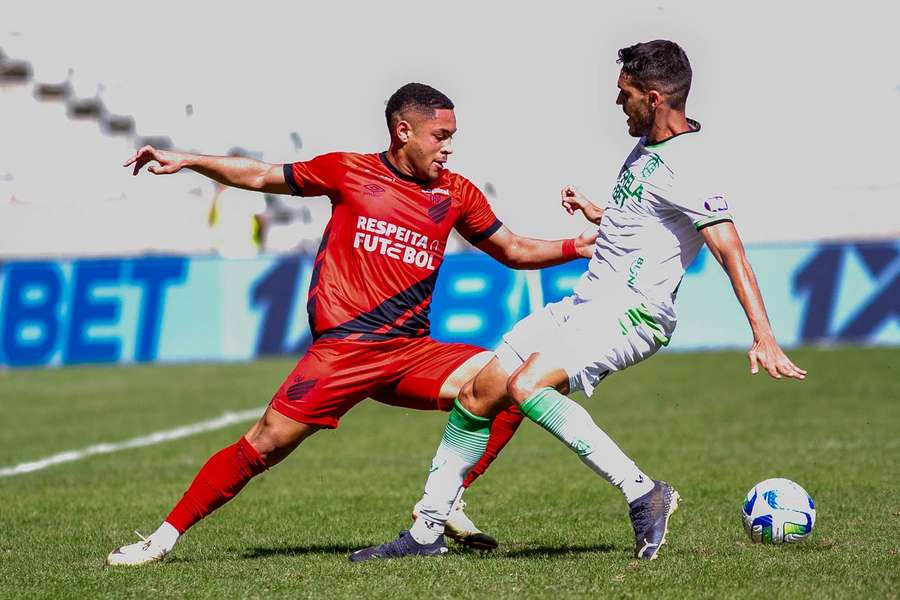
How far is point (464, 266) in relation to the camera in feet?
60.1

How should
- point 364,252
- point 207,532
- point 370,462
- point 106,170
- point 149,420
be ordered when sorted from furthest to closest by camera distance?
point 106,170 → point 149,420 → point 370,462 → point 207,532 → point 364,252

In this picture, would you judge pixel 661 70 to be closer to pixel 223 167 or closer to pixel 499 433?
pixel 499 433

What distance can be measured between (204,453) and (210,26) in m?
14.6

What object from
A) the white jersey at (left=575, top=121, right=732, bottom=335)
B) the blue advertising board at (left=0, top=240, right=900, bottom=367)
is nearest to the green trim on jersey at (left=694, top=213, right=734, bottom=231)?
the white jersey at (left=575, top=121, right=732, bottom=335)

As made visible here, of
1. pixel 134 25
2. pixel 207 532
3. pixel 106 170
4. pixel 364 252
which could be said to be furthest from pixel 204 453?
pixel 134 25

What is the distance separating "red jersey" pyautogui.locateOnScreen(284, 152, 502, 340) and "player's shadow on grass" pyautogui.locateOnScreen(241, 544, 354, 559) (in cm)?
107

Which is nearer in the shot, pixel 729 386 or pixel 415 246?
pixel 415 246

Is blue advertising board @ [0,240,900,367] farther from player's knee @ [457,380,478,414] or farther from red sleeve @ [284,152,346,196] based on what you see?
player's knee @ [457,380,478,414]

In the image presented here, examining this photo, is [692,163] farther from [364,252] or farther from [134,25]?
[134,25]

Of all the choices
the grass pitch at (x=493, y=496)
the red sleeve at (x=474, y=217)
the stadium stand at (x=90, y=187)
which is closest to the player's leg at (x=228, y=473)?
the grass pitch at (x=493, y=496)

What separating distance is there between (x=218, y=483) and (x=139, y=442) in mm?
5965

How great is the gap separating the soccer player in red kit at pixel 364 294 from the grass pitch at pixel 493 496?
491 millimetres

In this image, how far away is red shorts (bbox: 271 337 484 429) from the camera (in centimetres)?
622

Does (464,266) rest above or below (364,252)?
below
